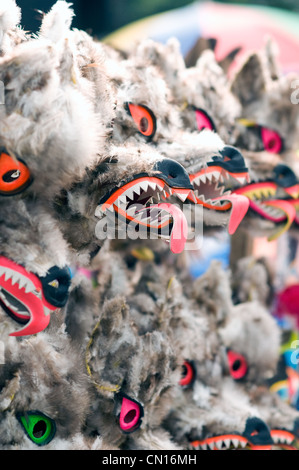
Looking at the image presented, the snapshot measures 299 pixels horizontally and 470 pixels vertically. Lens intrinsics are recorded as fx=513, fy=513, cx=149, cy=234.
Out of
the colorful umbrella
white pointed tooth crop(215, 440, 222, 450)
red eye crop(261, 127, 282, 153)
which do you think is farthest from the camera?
the colorful umbrella

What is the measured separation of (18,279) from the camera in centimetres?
57

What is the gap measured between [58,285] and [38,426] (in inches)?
8.2

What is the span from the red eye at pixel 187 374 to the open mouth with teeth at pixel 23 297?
1.10 feet

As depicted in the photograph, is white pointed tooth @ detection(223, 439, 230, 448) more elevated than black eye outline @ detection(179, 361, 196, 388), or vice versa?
black eye outline @ detection(179, 361, 196, 388)

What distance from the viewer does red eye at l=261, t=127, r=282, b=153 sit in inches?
37.3

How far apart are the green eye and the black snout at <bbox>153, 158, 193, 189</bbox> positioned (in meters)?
0.35

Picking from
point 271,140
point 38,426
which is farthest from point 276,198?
point 38,426

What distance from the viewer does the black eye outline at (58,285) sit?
582mm

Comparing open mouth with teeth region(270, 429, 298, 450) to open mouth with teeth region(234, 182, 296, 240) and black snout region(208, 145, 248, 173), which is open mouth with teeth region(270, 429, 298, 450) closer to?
open mouth with teeth region(234, 182, 296, 240)

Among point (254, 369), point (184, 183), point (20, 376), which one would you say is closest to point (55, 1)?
point (184, 183)

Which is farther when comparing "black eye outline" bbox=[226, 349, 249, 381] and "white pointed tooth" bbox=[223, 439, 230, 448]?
"black eye outline" bbox=[226, 349, 249, 381]

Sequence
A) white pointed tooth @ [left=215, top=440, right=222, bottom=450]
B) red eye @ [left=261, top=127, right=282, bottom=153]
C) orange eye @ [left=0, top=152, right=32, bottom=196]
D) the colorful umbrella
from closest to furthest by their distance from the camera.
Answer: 1. orange eye @ [left=0, top=152, right=32, bottom=196]
2. white pointed tooth @ [left=215, top=440, right=222, bottom=450]
3. red eye @ [left=261, top=127, right=282, bottom=153]
4. the colorful umbrella

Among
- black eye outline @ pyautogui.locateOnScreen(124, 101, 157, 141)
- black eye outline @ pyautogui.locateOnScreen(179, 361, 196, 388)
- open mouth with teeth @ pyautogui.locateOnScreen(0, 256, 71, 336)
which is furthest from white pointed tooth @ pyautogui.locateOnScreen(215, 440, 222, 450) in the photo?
black eye outline @ pyautogui.locateOnScreen(124, 101, 157, 141)
